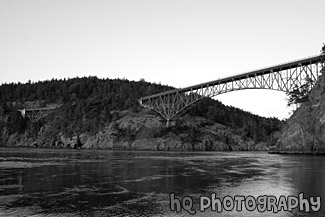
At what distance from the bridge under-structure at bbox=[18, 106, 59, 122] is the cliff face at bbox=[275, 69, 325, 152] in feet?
423

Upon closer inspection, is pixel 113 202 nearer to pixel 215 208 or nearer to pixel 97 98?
pixel 215 208

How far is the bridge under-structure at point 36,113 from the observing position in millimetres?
176875

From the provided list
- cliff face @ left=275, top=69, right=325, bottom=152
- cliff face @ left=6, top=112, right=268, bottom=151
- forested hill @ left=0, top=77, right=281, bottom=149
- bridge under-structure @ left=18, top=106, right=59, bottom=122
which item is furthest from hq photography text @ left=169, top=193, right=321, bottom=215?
bridge under-structure @ left=18, top=106, right=59, bottom=122

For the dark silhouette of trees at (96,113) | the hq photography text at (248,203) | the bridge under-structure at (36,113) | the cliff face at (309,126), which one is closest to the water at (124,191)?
the hq photography text at (248,203)

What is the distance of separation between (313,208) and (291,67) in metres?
66.8

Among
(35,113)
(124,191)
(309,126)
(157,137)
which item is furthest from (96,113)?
(124,191)

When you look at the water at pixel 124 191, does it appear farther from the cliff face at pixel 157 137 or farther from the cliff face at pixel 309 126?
the cliff face at pixel 157 137

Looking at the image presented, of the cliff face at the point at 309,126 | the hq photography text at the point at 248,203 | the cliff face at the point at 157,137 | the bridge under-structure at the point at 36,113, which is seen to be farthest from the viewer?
the bridge under-structure at the point at 36,113

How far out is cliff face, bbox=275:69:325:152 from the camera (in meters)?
73.1

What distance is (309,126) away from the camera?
249 feet

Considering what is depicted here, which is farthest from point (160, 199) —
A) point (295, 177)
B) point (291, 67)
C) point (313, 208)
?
point (291, 67)

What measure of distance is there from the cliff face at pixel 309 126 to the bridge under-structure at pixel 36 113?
129 m

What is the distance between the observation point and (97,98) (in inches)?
7013

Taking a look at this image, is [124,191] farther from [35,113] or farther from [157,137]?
[35,113]
